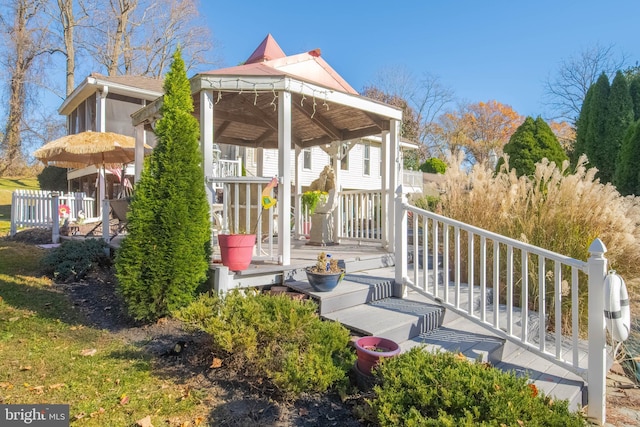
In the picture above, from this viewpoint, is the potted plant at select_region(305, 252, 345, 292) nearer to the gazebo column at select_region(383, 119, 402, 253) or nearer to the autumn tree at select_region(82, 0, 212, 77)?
the gazebo column at select_region(383, 119, 402, 253)

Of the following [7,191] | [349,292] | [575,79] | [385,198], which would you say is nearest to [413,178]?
[575,79]

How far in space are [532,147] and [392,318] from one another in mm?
6348

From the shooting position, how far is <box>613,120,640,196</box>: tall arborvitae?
8.14 meters

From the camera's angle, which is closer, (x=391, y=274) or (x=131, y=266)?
(x=131, y=266)

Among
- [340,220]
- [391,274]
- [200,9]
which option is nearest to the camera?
[391,274]

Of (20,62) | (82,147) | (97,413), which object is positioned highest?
(20,62)

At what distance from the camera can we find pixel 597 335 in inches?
102

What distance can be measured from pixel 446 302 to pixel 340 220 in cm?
364

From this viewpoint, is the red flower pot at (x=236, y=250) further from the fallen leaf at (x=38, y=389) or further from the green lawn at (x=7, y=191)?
the green lawn at (x=7, y=191)

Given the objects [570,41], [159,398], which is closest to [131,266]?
[159,398]

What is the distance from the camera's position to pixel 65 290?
5023 millimetres

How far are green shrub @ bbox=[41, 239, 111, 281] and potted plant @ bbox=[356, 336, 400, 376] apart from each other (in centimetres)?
475

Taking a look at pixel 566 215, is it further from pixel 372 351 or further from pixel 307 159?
pixel 307 159

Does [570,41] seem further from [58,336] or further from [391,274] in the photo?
[58,336]
